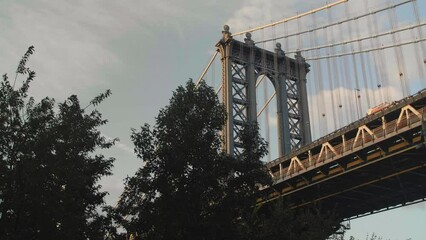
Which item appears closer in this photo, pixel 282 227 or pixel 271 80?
pixel 282 227

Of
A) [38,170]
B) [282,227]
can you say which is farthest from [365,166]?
[38,170]

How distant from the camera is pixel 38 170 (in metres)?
Answer: 16.6

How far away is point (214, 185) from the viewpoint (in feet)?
66.4

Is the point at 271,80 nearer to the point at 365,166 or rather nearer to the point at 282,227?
the point at 365,166

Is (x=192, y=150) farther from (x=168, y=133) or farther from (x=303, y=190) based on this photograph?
(x=303, y=190)

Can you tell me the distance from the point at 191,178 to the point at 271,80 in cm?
5018

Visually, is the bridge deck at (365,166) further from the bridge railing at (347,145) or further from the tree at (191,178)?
the tree at (191,178)

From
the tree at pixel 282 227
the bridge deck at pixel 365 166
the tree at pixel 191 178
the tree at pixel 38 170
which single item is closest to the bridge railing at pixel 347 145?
the bridge deck at pixel 365 166

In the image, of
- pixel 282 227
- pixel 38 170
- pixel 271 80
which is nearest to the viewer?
pixel 38 170

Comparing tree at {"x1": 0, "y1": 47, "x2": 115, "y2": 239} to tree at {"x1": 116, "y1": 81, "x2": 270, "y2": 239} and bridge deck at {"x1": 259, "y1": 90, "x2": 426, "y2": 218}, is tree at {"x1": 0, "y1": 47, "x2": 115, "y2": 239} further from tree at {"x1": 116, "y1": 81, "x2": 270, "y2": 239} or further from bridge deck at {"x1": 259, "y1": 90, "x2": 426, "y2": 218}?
bridge deck at {"x1": 259, "y1": 90, "x2": 426, "y2": 218}

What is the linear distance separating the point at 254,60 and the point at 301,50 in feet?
27.1

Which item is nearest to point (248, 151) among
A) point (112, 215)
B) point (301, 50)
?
point (112, 215)

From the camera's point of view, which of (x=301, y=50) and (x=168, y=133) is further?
(x=301, y=50)

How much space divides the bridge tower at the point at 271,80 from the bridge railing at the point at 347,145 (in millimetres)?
11255
